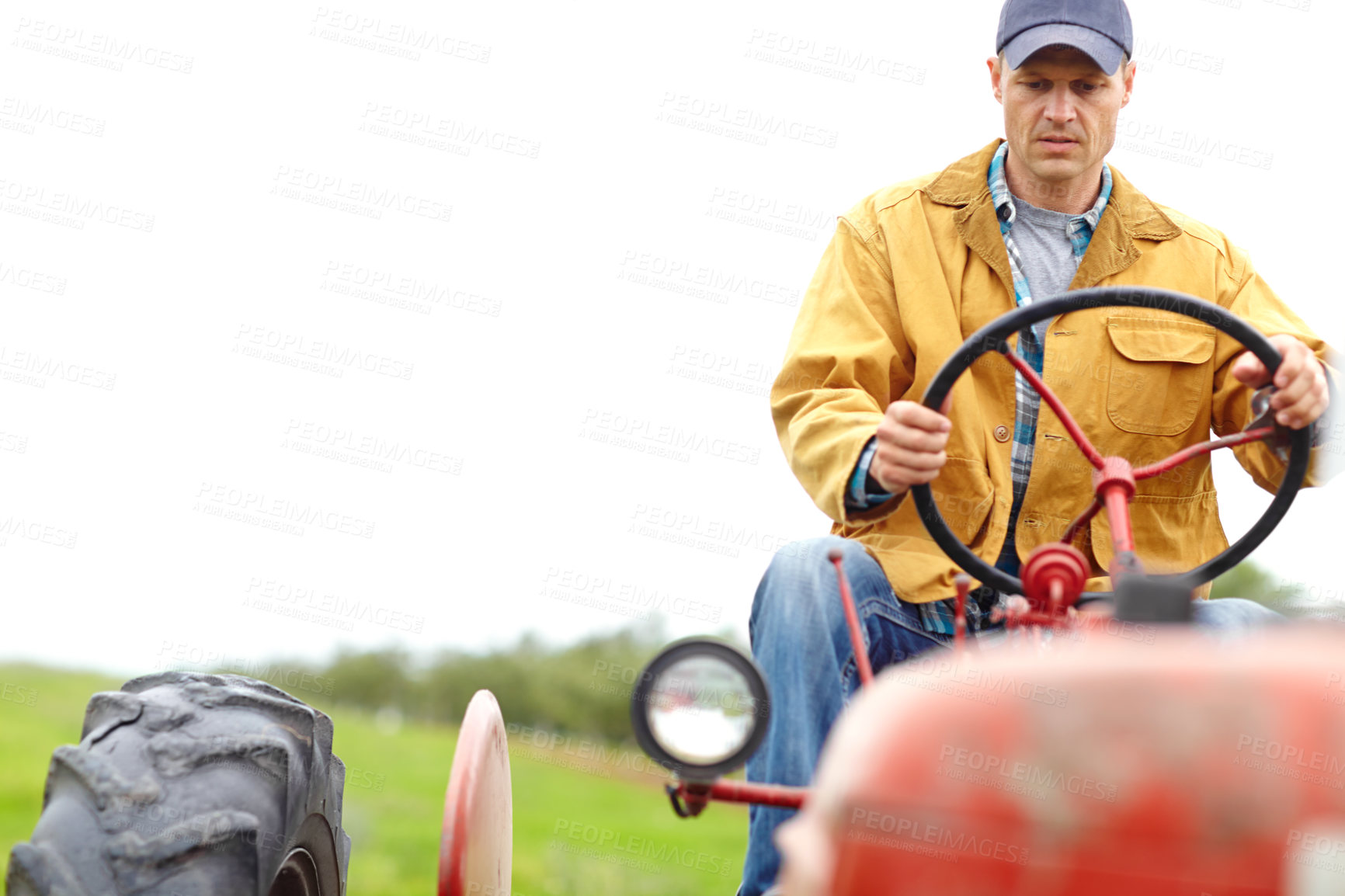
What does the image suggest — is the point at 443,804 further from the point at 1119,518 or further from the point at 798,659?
the point at 1119,518

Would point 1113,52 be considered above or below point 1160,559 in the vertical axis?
above

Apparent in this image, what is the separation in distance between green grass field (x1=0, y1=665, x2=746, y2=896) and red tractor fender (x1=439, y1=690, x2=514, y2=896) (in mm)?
293

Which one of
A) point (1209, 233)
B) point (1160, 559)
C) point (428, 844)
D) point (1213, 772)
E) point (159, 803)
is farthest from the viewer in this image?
point (428, 844)

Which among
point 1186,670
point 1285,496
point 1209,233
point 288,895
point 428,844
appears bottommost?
point 428,844

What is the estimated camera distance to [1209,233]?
249 centimetres

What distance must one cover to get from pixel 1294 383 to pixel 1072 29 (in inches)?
33.1

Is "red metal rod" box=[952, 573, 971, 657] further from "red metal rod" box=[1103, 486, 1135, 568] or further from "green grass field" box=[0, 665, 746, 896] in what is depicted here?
"green grass field" box=[0, 665, 746, 896]

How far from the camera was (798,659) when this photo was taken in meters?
1.75

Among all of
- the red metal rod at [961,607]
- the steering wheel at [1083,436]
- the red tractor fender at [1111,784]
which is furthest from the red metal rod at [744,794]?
the steering wheel at [1083,436]

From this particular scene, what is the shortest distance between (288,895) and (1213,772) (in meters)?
1.38

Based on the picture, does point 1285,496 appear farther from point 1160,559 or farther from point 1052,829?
point 1052,829

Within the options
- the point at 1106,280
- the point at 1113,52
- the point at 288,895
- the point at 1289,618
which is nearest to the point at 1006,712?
the point at 1289,618

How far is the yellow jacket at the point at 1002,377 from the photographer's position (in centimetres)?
214

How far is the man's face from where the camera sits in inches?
92.1
